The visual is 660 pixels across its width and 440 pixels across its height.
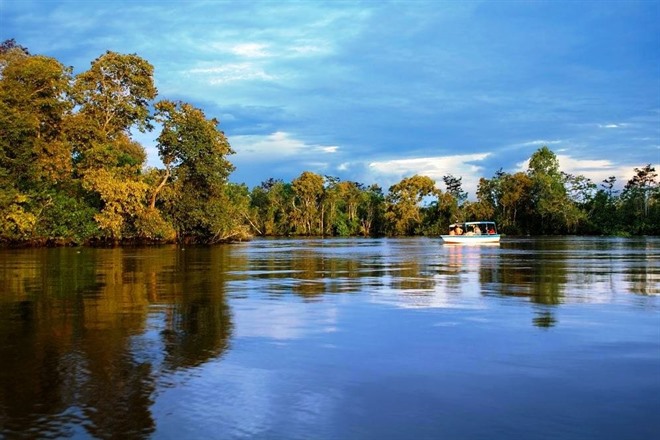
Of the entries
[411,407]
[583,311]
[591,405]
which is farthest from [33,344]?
[583,311]

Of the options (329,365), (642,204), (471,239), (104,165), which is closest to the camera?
(329,365)

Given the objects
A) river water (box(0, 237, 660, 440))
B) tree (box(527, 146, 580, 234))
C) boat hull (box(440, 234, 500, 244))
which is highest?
tree (box(527, 146, 580, 234))

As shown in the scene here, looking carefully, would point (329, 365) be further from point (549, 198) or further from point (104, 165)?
point (549, 198)

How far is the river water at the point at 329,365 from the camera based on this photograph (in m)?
5.22

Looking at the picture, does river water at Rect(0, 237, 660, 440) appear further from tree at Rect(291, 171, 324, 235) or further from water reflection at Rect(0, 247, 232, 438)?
tree at Rect(291, 171, 324, 235)

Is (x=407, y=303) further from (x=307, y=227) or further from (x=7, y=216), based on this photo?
(x=307, y=227)

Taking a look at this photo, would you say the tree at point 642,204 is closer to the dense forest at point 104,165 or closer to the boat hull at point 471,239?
the dense forest at point 104,165

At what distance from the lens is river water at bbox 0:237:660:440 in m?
5.22

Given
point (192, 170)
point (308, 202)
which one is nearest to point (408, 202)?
point (308, 202)

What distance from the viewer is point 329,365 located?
7258 millimetres

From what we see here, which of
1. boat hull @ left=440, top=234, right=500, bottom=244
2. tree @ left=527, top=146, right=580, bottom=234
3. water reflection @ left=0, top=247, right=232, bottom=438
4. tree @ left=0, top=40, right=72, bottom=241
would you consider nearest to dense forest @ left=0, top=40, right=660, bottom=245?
tree @ left=0, top=40, right=72, bottom=241

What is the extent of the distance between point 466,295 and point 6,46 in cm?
5808

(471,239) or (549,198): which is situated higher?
(549,198)

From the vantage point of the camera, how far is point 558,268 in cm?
2322
